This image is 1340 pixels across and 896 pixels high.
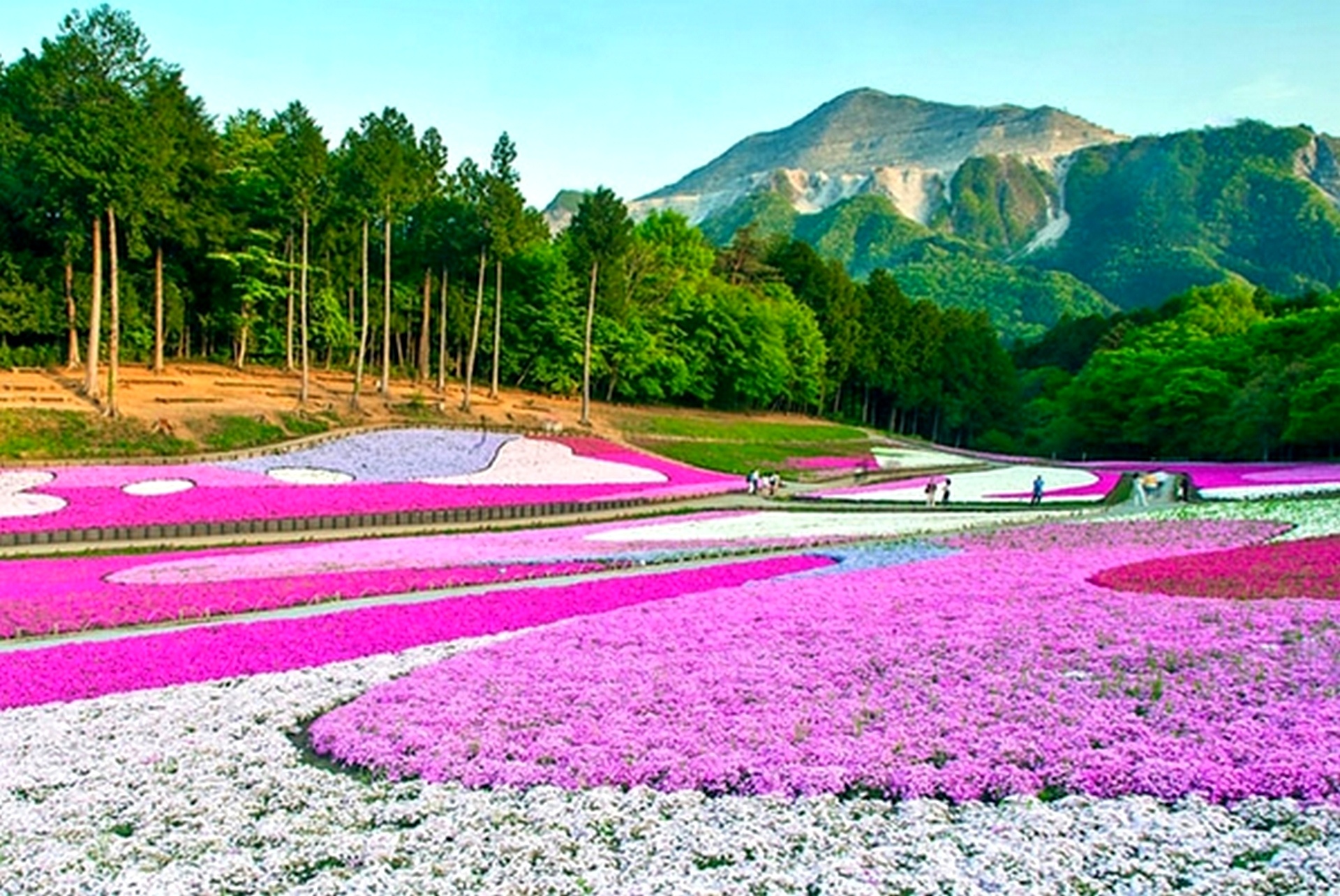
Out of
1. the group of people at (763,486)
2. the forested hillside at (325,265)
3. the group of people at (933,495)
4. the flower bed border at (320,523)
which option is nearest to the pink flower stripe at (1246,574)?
the group of people at (933,495)

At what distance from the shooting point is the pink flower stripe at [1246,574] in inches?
694

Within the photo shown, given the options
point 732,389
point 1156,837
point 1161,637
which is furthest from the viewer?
point 732,389

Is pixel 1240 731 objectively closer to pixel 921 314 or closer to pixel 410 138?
pixel 410 138

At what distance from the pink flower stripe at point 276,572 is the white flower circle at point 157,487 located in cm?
804

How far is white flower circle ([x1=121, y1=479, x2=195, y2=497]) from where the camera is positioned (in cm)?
3538

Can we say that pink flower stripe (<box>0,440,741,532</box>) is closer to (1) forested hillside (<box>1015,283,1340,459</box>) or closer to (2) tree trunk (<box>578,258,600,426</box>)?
(2) tree trunk (<box>578,258,600,426</box>)

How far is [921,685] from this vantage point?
41.5ft

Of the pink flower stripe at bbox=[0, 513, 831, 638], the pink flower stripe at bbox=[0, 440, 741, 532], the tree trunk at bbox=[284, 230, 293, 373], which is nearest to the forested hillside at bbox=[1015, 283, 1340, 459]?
the pink flower stripe at bbox=[0, 440, 741, 532]

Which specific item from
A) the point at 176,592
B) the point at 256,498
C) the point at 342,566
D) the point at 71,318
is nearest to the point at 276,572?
the point at 342,566

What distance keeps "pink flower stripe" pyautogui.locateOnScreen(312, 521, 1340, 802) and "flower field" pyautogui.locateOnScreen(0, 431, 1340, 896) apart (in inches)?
2.0

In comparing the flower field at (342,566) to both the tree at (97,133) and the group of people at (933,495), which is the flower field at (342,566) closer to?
the group of people at (933,495)

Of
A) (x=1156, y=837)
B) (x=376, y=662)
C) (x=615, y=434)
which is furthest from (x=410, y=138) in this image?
(x=1156, y=837)

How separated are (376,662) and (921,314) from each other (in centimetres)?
10307

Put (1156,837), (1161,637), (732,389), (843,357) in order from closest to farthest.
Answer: (1156,837)
(1161,637)
(732,389)
(843,357)
